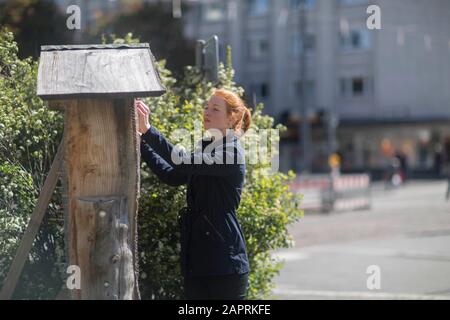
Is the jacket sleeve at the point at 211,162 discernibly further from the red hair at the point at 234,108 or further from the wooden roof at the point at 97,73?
the wooden roof at the point at 97,73

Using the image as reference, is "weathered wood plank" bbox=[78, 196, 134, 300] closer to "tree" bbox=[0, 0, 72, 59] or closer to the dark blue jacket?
the dark blue jacket

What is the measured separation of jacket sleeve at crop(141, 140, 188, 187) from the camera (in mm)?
4113

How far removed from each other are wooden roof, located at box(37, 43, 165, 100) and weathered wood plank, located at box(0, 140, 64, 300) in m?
0.39

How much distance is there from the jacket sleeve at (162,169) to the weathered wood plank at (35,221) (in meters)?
0.47

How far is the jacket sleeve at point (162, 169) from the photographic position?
411cm

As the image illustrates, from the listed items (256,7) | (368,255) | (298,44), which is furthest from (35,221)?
(256,7)

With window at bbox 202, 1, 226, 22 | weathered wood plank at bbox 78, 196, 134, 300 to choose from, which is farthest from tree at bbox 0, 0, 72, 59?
window at bbox 202, 1, 226, 22

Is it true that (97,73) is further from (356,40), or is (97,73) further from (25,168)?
(356,40)

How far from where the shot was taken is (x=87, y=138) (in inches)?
145

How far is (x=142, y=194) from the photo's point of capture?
501 cm

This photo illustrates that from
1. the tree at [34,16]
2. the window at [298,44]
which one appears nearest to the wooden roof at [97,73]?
the tree at [34,16]
